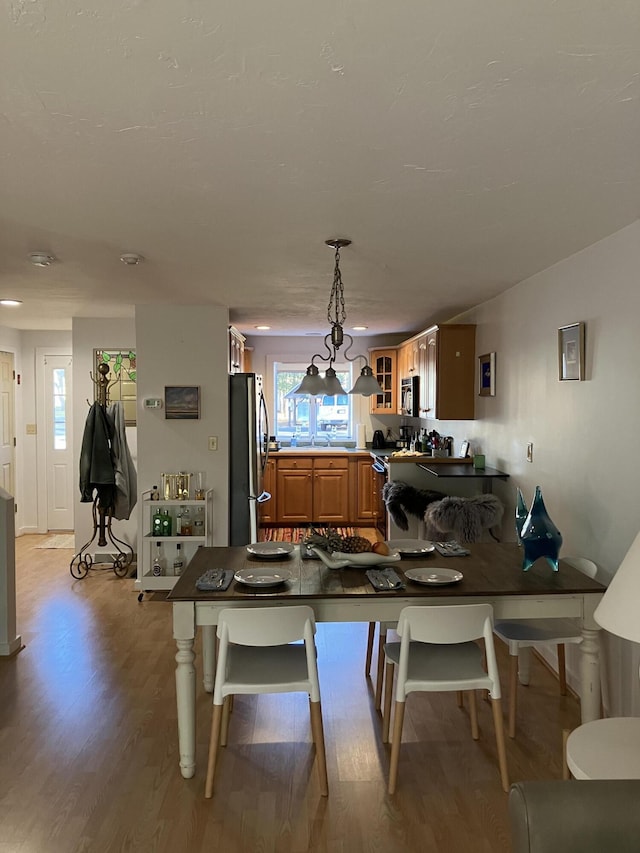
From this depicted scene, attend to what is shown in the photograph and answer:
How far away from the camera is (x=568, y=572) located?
3.09 m

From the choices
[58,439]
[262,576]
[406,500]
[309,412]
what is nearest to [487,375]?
[406,500]

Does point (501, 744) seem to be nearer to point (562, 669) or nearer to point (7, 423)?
point (562, 669)

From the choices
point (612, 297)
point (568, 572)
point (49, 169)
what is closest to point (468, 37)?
point (49, 169)

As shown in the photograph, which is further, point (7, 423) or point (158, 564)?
point (7, 423)

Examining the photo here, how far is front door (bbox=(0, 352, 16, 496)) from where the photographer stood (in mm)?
7355

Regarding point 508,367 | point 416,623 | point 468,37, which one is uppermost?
point 468,37

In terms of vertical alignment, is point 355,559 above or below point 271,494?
A: above

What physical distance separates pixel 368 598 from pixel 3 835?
161 cm

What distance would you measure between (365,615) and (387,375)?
5.44m

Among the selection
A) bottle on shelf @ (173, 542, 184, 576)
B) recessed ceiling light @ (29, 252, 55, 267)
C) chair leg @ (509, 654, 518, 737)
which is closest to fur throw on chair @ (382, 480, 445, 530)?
bottle on shelf @ (173, 542, 184, 576)

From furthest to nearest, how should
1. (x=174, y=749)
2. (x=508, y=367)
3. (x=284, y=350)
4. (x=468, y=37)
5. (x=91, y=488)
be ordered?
(x=284, y=350), (x=91, y=488), (x=508, y=367), (x=174, y=749), (x=468, y=37)

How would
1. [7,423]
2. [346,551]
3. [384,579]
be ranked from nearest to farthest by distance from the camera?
1. [384,579]
2. [346,551]
3. [7,423]

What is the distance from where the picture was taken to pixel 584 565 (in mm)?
3260

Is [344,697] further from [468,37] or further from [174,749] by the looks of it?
[468,37]
